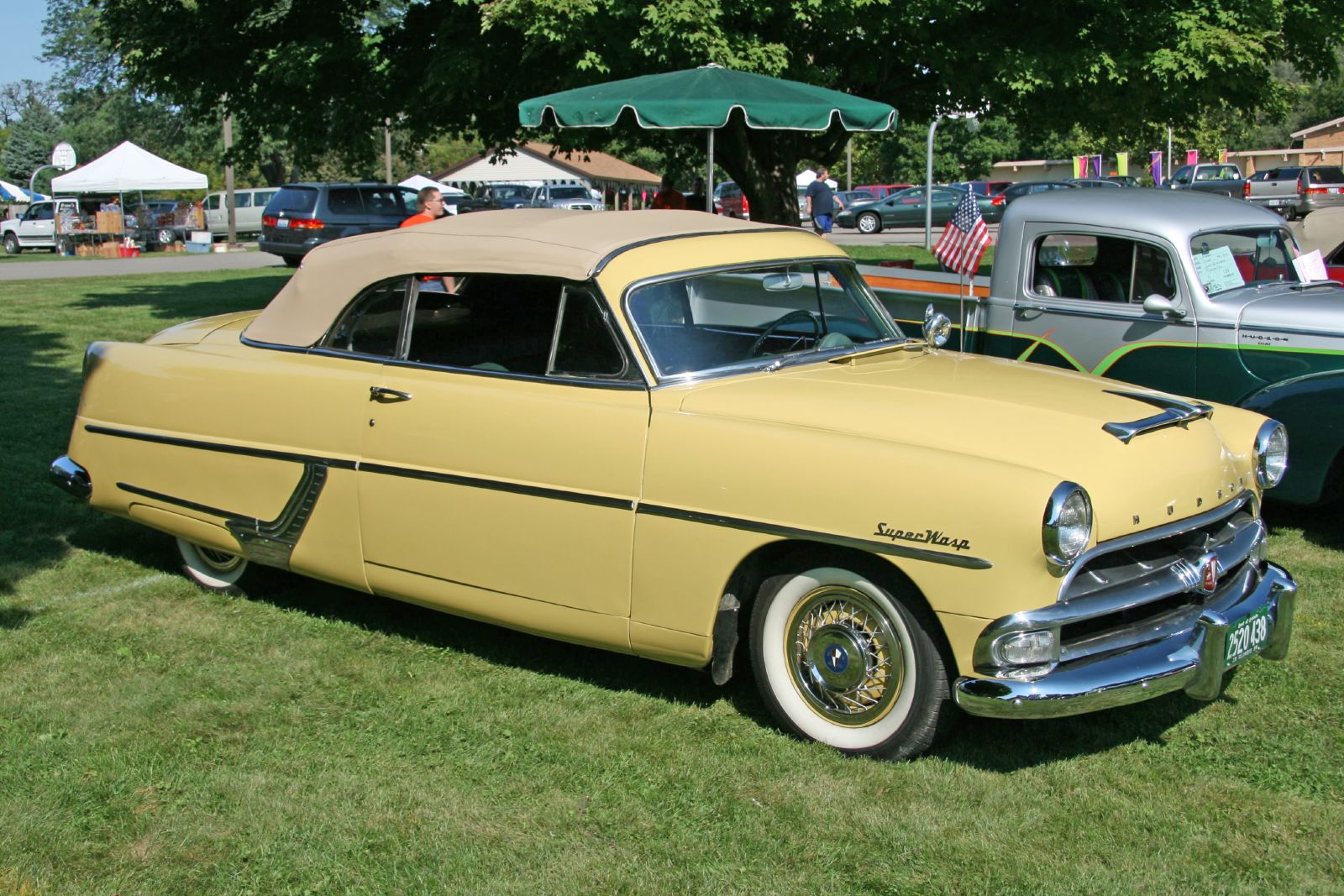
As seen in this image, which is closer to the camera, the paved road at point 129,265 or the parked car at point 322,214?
the parked car at point 322,214

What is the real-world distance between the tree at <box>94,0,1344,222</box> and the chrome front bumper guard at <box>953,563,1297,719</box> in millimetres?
9542

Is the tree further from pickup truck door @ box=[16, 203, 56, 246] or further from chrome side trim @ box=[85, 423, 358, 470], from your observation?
pickup truck door @ box=[16, 203, 56, 246]

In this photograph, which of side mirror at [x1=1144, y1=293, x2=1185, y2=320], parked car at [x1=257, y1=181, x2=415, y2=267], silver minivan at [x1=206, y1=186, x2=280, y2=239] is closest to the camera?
side mirror at [x1=1144, y1=293, x2=1185, y2=320]

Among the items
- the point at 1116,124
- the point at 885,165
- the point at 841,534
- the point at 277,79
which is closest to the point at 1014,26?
the point at 1116,124

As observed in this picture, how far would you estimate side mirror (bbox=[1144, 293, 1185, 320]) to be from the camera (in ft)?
22.2

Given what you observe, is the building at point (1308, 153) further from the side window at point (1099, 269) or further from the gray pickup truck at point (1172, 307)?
the side window at point (1099, 269)

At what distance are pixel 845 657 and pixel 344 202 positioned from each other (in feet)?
76.2

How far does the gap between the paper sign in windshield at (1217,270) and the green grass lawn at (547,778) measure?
2.00m

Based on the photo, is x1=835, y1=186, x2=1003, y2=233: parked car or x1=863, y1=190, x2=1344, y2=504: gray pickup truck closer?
x1=863, y1=190, x2=1344, y2=504: gray pickup truck

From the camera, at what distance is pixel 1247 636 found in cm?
408

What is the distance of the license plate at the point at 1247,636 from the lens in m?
3.97

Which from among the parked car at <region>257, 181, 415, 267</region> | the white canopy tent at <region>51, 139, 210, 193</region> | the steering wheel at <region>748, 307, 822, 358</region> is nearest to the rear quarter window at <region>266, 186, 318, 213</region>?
the parked car at <region>257, 181, 415, 267</region>

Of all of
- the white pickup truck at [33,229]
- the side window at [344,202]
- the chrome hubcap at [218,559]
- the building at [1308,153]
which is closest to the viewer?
the chrome hubcap at [218,559]

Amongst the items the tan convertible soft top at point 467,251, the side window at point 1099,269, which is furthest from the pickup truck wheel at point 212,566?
the side window at point 1099,269
